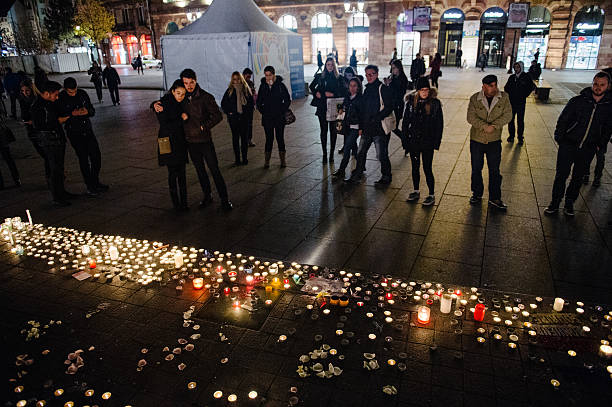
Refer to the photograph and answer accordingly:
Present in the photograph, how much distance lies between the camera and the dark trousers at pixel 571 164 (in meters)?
5.86

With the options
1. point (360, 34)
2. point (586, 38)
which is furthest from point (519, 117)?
point (360, 34)

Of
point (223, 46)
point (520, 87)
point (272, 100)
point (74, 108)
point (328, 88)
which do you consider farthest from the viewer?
point (223, 46)

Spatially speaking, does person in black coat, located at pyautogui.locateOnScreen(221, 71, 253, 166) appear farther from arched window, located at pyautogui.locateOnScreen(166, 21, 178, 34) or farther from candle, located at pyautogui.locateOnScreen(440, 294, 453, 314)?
arched window, located at pyautogui.locateOnScreen(166, 21, 178, 34)

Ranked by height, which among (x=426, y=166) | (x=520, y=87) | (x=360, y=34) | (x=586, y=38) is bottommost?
(x=426, y=166)

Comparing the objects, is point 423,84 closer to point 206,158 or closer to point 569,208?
point 569,208

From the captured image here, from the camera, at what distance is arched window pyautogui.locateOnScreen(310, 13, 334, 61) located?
42.7m

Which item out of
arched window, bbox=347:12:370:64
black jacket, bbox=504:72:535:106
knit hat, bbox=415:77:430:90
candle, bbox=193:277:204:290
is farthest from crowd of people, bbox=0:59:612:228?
arched window, bbox=347:12:370:64

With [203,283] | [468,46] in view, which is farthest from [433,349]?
[468,46]

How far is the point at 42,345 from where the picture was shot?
11.8 feet

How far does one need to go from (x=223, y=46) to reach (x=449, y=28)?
2712 centimetres

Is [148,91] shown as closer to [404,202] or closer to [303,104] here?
[303,104]

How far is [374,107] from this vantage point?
7.04 metres

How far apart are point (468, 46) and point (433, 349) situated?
38109mm

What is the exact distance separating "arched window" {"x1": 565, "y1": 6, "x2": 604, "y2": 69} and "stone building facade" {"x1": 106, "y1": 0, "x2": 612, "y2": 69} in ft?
0.21
